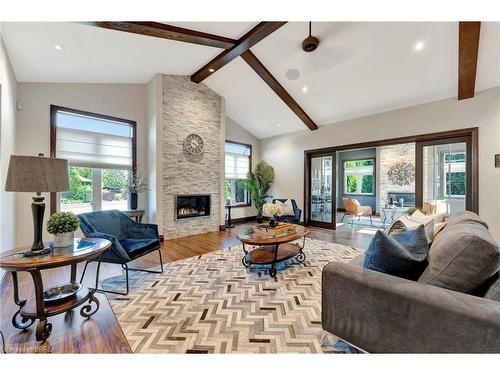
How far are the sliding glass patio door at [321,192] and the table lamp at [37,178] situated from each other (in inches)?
220

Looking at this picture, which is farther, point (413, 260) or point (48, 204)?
point (48, 204)

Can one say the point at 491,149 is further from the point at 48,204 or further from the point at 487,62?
the point at 48,204

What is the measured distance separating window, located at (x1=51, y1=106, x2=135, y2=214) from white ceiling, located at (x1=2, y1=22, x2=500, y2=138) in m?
0.75

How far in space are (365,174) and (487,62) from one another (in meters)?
6.12

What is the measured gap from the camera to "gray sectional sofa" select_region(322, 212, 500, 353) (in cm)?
104

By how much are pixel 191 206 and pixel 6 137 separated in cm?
325

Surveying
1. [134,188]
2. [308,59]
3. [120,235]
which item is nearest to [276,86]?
[308,59]

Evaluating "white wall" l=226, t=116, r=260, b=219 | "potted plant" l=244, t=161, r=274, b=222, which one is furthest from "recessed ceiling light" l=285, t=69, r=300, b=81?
"potted plant" l=244, t=161, r=274, b=222

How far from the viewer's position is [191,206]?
5.45 metres

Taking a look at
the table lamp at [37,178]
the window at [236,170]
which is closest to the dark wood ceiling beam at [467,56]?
the table lamp at [37,178]

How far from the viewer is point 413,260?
140 cm

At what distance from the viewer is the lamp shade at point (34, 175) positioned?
1636 mm
